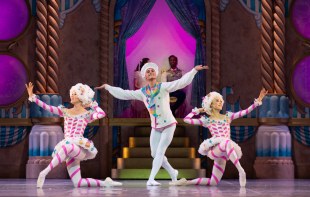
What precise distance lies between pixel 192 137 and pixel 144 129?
88cm

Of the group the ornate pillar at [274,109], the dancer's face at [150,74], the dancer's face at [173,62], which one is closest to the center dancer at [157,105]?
the dancer's face at [150,74]

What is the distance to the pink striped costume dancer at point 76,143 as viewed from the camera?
8.28 m

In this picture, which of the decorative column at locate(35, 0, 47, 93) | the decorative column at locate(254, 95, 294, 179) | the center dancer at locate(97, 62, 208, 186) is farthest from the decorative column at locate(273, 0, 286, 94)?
the decorative column at locate(35, 0, 47, 93)

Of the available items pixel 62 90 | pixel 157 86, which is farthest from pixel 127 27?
pixel 157 86

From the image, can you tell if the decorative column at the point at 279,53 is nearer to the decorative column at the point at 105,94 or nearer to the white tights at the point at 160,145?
the decorative column at the point at 105,94

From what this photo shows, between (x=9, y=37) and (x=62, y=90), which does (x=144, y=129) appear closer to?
(x=62, y=90)

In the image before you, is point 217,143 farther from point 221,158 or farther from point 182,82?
point 182,82

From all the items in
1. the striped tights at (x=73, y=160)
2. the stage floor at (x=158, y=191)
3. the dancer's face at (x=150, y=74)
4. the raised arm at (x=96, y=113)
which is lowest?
the stage floor at (x=158, y=191)

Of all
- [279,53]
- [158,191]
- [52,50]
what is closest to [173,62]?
[279,53]

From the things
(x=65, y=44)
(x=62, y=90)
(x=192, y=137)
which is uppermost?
(x=65, y=44)

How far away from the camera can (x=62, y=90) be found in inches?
501

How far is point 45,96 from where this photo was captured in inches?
474

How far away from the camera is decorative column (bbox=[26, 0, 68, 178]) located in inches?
474

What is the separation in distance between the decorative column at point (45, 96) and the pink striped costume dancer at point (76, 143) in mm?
3400
